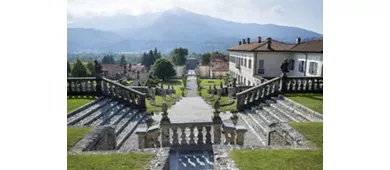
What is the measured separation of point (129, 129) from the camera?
5.50 metres

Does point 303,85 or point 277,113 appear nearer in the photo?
point 277,113

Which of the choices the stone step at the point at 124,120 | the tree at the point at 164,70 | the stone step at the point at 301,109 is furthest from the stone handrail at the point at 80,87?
the tree at the point at 164,70

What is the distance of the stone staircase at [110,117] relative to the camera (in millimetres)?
4883

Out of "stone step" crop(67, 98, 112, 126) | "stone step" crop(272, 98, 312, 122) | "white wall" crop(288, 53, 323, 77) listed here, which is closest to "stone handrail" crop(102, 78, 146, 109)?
"stone step" crop(67, 98, 112, 126)

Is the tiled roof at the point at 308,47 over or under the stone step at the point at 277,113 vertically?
over

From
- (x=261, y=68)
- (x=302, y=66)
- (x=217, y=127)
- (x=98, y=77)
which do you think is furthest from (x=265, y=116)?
(x=261, y=68)

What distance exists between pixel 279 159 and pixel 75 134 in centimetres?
314

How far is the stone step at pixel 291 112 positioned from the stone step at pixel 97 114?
4719mm

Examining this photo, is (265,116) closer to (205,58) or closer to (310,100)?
(310,100)

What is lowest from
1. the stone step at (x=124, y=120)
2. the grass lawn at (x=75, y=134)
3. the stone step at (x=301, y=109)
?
the stone step at (x=124, y=120)

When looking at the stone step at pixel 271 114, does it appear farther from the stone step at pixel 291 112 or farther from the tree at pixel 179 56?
the tree at pixel 179 56
